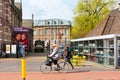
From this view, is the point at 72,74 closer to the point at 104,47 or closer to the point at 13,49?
the point at 104,47

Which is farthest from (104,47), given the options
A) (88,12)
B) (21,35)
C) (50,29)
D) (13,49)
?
(50,29)

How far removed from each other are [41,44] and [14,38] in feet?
96.3

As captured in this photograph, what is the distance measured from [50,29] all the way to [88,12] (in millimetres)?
68922

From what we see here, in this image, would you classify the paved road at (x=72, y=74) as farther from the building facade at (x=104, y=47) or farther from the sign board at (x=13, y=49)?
the sign board at (x=13, y=49)

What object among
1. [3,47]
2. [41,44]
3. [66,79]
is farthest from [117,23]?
[41,44]

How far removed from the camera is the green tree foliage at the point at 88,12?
81.2 metres

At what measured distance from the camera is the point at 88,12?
83312 mm

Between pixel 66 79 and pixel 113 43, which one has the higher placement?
pixel 113 43

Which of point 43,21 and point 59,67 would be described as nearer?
point 59,67

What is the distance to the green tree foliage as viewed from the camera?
267 feet

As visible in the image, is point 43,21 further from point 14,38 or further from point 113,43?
point 113,43

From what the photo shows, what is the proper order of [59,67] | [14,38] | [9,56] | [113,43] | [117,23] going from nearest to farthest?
Answer: [59,67], [113,43], [117,23], [9,56], [14,38]

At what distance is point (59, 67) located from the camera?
83.9 feet

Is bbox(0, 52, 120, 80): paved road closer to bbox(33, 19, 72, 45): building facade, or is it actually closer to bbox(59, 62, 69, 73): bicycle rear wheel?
bbox(59, 62, 69, 73): bicycle rear wheel
